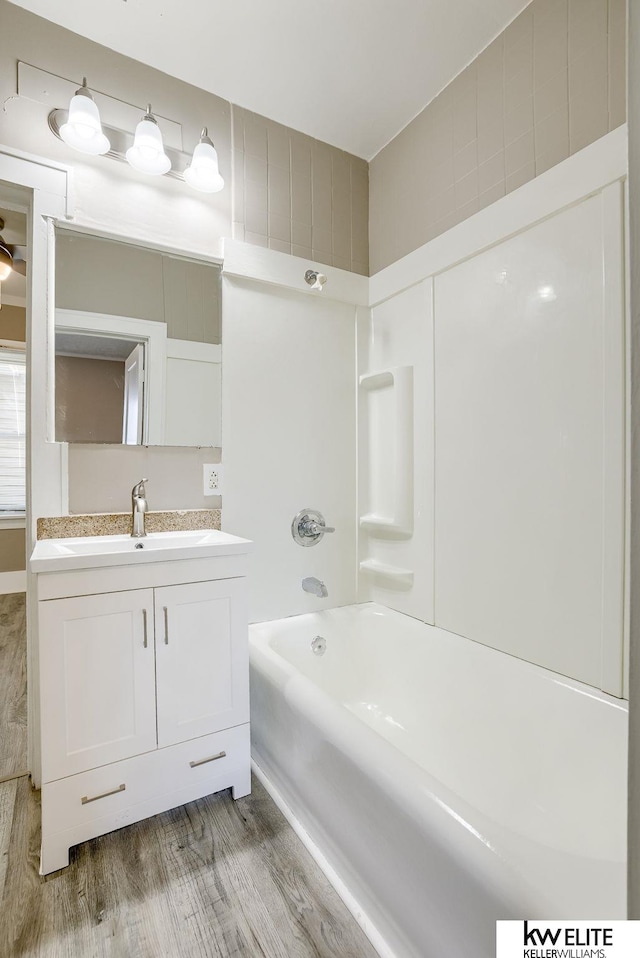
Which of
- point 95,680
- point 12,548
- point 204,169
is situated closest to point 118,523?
point 95,680

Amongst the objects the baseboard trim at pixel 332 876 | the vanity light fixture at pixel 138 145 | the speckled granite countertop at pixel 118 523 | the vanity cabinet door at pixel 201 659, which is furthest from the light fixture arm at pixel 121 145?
the baseboard trim at pixel 332 876

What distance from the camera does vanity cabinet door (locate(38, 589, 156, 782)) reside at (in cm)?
133

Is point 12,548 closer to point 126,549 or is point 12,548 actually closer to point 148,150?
point 126,549

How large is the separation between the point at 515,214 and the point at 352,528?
147 cm

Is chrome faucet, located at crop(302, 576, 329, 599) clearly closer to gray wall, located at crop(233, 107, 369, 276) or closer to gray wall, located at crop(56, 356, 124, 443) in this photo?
gray wall, located at crop(56, 356, 124, 443)

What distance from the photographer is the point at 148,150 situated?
1760 millimetres

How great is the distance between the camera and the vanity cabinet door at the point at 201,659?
59.1 inches

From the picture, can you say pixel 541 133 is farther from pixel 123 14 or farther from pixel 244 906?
pixel 244 906

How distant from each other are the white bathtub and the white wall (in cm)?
22

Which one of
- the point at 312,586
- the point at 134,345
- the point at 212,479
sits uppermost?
the point at 134,345

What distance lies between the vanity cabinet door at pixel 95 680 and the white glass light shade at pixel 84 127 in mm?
1540

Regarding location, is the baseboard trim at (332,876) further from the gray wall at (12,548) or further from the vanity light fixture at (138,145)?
the vanity light fixture at (138,145)

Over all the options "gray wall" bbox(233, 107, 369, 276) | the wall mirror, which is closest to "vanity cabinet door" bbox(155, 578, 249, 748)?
the wall mirror

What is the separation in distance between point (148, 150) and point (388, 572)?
195 centimetres
